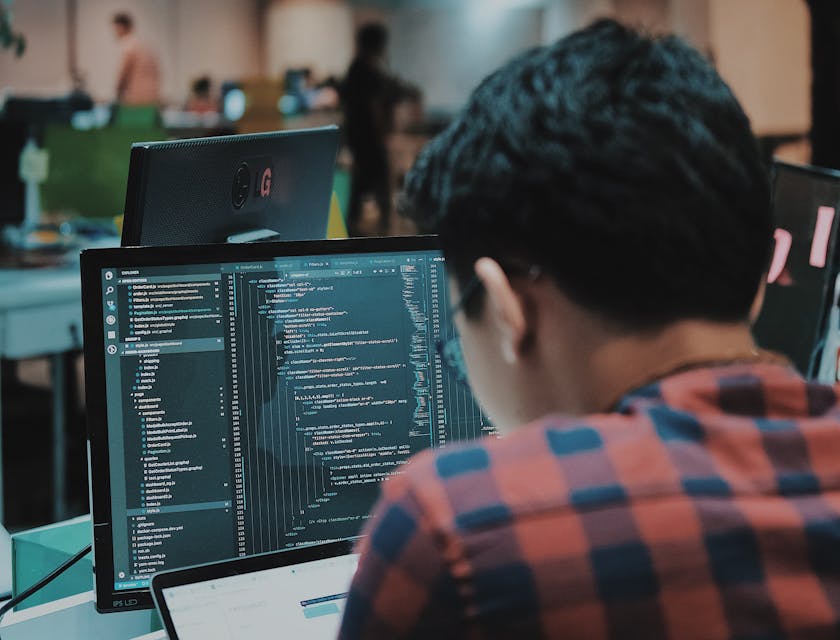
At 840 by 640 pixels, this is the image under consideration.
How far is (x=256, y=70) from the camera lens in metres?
13.3

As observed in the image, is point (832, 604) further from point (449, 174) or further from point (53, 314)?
point (53, 314)

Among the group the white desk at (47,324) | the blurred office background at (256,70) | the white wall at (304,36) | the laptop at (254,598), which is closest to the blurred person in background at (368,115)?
the blurred office background at (256,70)

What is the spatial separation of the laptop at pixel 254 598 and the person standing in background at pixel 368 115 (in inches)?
259

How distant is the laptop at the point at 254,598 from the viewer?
93 cm

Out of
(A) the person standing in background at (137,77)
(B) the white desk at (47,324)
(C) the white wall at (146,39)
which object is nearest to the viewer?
(B) the white desk at (47,324)

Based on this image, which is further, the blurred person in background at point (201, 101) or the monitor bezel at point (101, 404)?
the blurred person in background at point (201, 101)

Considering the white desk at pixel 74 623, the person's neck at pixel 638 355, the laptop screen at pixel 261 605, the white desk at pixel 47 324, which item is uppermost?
the person's neck at pixel 638 355

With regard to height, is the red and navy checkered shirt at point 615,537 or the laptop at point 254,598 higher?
the red and navy checkered shirt at point 615,537

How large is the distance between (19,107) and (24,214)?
139 centimetres

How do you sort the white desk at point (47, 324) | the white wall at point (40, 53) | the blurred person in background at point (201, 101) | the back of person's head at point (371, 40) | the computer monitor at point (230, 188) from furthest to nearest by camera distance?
the white wall at point (40, 53)
the blurred person in background at point (201, 101)
the back of person's head at point (371, 40)
the white desk at point (47, 324)
the computer monitor at point (230, 188)

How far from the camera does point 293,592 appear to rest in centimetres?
98

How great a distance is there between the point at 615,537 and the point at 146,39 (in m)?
12.3

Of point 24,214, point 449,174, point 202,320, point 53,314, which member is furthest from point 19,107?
point 449,174

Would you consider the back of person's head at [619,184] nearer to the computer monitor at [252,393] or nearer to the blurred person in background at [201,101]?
the computer monitor at [252,393]
